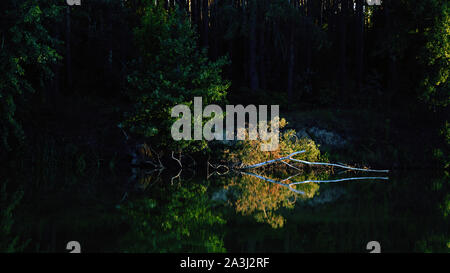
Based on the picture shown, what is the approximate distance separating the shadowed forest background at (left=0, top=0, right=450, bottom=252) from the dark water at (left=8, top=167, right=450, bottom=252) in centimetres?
29

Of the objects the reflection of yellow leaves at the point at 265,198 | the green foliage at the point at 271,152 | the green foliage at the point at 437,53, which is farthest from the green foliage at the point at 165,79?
the green foliage at the point at 437,53

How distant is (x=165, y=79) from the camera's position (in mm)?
23922

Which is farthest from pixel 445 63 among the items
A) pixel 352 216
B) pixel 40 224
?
pixel 40 224

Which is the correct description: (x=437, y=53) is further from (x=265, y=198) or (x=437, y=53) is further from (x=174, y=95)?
(x=265, y=198)

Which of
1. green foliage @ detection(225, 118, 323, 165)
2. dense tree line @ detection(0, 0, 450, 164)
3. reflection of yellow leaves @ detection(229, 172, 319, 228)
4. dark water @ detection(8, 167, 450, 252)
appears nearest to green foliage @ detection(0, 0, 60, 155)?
dense tree line @ detection(0, 0, 450, 164)

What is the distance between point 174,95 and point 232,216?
1173cm

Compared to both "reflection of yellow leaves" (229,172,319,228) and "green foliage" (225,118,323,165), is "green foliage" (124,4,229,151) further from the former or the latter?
"reflection of yellow leaves" (229,172,319,228)

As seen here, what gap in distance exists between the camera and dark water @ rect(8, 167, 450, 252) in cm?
970

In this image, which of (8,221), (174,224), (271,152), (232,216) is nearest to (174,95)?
(271,152)

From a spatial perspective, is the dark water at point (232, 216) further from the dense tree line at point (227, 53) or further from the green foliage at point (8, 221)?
the dense tree line at point (227, 53)

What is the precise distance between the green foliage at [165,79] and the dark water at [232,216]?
4.18 meters

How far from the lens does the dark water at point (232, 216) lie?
9.70m

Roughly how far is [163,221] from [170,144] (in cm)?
1203
